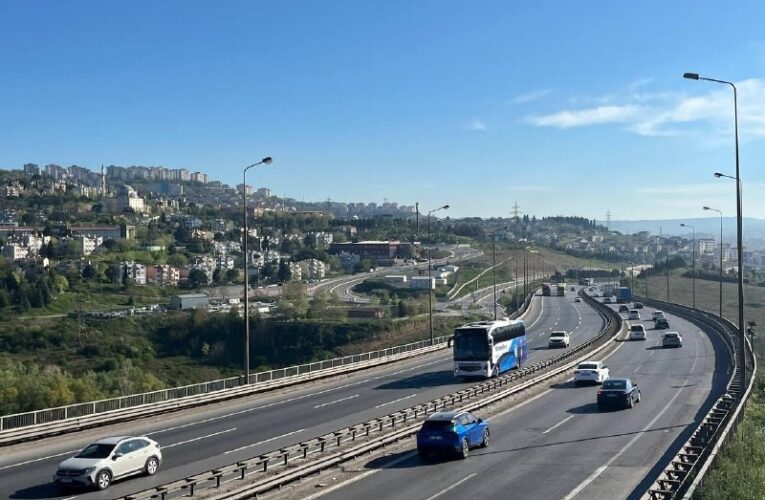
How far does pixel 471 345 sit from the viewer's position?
38.7 meters

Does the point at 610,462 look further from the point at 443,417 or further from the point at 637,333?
the point at 637,333

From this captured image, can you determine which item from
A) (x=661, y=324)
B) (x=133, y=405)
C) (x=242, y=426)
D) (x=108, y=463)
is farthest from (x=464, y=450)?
(x=661, y=324)

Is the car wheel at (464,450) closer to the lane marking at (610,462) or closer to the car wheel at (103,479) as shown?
the lane marking at (610,462)

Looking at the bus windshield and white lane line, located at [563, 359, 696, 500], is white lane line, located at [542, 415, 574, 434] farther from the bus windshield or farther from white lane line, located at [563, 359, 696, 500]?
the bus windshield

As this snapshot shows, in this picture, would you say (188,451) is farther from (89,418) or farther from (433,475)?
(433,475)

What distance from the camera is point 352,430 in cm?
2225

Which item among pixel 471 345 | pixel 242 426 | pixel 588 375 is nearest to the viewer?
pixel 242 426

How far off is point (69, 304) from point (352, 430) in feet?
381

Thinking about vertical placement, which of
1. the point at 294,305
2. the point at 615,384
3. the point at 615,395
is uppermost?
the point at 615,384

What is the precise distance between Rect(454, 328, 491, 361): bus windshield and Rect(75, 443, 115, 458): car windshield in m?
22.5

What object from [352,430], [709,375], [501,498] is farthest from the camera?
[709,375]

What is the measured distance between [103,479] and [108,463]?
364mm

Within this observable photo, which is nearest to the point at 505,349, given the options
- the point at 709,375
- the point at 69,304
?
the point at 709,375

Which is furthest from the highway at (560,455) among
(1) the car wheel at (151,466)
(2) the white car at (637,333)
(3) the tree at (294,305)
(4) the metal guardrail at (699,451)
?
(3) the tree at (294,305)
